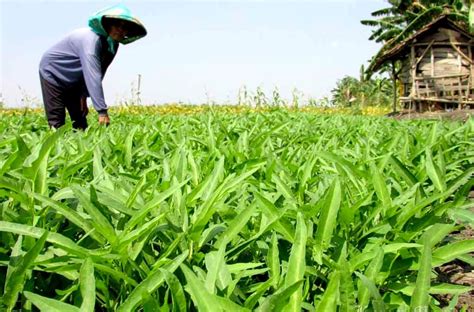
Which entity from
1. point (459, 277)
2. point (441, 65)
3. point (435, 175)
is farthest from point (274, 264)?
point (441, 65)

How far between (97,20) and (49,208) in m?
4.25

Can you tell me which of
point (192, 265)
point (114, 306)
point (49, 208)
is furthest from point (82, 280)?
point (49, 208)

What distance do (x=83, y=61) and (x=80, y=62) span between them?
40cm

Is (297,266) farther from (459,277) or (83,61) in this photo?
(83,61)

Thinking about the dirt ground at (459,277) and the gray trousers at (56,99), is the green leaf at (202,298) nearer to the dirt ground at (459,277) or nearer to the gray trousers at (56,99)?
the dirt ground at (459,277)

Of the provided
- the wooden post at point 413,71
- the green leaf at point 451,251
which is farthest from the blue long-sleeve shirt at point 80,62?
the wooden post at point 413,71

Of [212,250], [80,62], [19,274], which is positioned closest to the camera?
[19,274]

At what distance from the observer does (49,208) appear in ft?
4.17

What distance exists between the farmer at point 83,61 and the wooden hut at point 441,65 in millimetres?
28035

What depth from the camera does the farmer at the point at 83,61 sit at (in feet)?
16.8

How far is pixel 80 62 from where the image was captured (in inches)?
219

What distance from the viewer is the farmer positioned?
512 cm

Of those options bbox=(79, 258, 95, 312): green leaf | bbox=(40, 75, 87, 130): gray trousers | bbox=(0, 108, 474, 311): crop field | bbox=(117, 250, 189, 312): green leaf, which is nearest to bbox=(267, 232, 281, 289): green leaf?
bbox=(0, 108, 474, 311): crop field

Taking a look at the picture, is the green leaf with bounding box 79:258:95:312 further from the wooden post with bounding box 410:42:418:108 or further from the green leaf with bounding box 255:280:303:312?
the wooden post with bounding box 410:42:418:108
